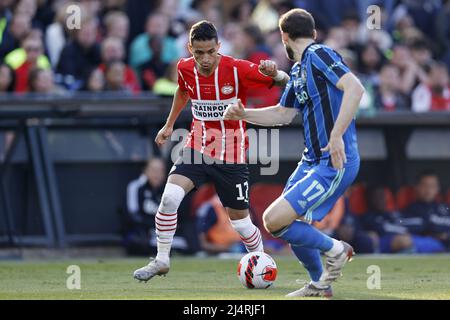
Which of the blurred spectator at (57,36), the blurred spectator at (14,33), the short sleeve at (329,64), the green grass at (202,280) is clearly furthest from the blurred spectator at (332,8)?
the short sleeve at (329,64)

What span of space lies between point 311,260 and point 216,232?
659cm

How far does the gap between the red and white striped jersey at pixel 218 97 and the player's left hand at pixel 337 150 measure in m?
2.18

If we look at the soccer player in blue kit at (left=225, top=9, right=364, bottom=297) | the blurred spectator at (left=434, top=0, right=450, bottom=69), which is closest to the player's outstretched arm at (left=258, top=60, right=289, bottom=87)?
the soccer player in blue kit at (left=225, top=9, right=364, bottom=297)

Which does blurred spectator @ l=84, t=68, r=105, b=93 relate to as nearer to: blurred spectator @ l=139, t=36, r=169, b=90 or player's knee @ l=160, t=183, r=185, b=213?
blurred spectator @ l=139, t=36, r=169, b=90

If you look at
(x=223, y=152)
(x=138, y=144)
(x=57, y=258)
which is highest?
(x=223, y=152)

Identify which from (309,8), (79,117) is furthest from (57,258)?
(309,8)

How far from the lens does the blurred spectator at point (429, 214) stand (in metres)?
15.9

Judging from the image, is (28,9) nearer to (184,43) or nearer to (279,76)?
(184,43)

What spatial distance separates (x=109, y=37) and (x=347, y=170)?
8066 millimetres

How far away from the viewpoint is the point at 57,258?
47.8 feet

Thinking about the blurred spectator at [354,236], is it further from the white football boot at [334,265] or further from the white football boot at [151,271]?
the white football boot at [334,265]

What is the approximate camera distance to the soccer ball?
9.62 metres
